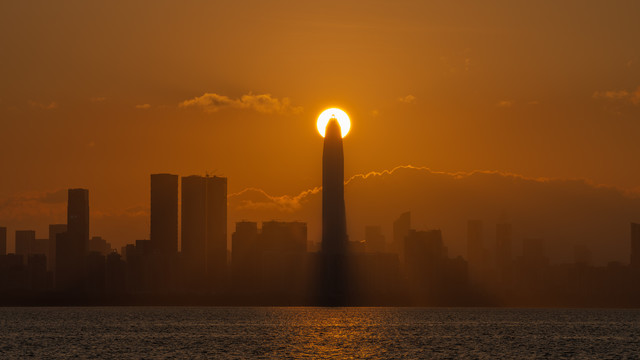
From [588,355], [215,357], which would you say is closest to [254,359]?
[215,357]

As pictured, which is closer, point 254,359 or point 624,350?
point 254,359

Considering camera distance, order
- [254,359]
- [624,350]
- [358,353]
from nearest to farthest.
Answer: [254,359]
[358,353]
[624,350]

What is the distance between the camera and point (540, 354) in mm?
183500

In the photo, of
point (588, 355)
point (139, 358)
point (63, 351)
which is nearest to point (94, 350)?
point (63, 351)

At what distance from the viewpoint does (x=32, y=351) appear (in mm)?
185750

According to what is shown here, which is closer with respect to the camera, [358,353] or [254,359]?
[254,359]

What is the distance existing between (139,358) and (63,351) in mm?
24032

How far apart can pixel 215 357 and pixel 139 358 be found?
1269 centimetres

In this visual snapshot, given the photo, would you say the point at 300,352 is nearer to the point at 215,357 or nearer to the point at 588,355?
the point at 215,357

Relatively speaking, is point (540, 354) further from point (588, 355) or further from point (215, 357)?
point (215, 357)

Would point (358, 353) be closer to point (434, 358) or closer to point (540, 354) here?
point (434, 358)

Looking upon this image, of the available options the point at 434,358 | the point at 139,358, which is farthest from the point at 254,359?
the point at 434,358

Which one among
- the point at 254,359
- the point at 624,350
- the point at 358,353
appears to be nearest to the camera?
the point at 254,359

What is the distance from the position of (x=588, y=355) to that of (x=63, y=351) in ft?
314
